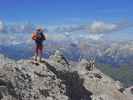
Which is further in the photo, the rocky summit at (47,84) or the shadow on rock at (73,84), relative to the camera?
the shadow on rock at (73,84)

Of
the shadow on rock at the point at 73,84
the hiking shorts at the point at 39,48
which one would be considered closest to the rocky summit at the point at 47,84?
the shadow on rock at the point at 73,84

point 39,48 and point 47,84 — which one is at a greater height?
point 39,48

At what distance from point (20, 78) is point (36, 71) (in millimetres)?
3764

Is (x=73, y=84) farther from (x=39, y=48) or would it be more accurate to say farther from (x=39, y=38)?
(x=39, y=38)

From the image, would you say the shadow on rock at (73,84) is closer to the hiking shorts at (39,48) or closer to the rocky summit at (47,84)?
the rocky summit at (47,84)

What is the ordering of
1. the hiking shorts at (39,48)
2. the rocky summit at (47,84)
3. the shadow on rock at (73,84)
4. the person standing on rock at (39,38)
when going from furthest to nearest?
1. the shadow on rock at (73,84)
2. the hiking shorts at (39,48)
3. the person standing on rock at (39,38)
4. the rocky summit at (47,84)

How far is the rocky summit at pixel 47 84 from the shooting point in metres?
25.3

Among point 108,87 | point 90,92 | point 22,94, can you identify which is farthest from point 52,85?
point 108,87

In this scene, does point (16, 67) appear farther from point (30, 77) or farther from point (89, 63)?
point (89, 63)

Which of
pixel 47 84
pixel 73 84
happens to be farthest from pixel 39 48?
pixel 73 84

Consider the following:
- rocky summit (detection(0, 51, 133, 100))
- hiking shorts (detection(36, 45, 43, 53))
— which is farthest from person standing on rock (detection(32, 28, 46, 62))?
rocky summit (detection(0, 51, 133, 100))

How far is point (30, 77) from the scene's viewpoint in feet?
95.0

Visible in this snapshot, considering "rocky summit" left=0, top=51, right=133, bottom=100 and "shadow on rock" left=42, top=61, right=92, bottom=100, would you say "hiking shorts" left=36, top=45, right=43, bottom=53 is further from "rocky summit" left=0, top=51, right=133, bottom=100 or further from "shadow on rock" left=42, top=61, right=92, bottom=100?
"shadow on rock" left=42, top=61, right=92, bottom=100

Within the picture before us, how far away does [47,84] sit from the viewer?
2966 cm
